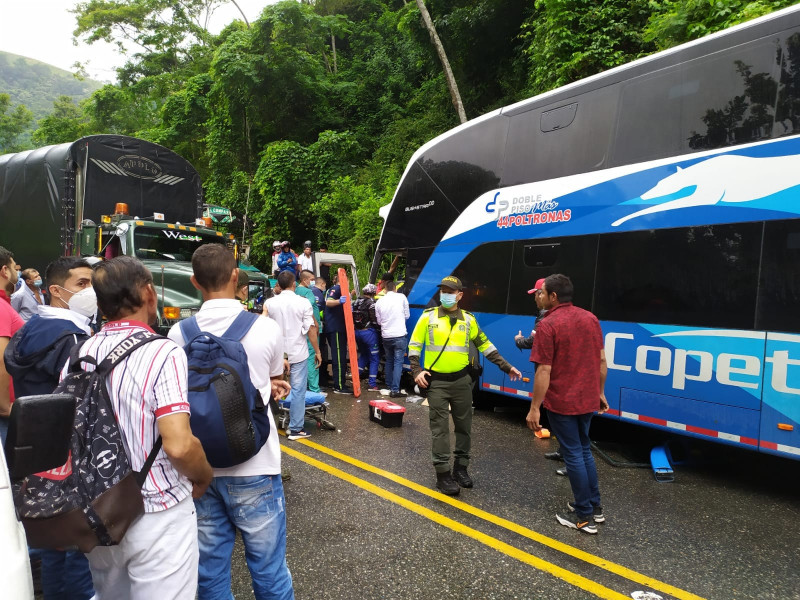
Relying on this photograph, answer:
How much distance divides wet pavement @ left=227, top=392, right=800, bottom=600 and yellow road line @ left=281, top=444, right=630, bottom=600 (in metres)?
0.01

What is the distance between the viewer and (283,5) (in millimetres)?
21609

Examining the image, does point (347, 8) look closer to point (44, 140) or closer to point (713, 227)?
point (44, 140)

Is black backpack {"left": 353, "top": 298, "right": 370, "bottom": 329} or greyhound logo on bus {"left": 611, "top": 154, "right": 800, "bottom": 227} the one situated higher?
greyhound logo on bus {"left": 611, "top": 154, "right": 800, "bottom": 227}

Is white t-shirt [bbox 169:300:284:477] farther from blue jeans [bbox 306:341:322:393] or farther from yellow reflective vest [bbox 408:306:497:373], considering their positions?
blue jeans [bbox 306:341:322:393]

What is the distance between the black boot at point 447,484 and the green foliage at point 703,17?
7712mm

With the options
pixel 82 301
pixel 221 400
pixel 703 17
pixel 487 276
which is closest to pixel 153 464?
pixel 221 400

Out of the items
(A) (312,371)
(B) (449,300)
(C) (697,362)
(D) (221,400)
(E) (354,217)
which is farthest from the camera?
(E) (354,217)

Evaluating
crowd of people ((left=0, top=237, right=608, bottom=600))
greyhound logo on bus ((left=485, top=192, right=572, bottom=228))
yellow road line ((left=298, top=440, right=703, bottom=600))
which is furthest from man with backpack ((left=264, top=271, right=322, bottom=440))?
greyhound logo on bus ((left=485, top=192, right=572, bottom=228))

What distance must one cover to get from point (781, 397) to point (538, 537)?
2.41m

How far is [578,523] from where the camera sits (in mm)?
4059

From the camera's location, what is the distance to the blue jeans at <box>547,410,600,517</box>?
4.03 metres

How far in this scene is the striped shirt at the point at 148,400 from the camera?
1.83 m

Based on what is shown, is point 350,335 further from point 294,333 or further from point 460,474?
point 460,474

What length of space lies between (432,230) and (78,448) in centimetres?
694
